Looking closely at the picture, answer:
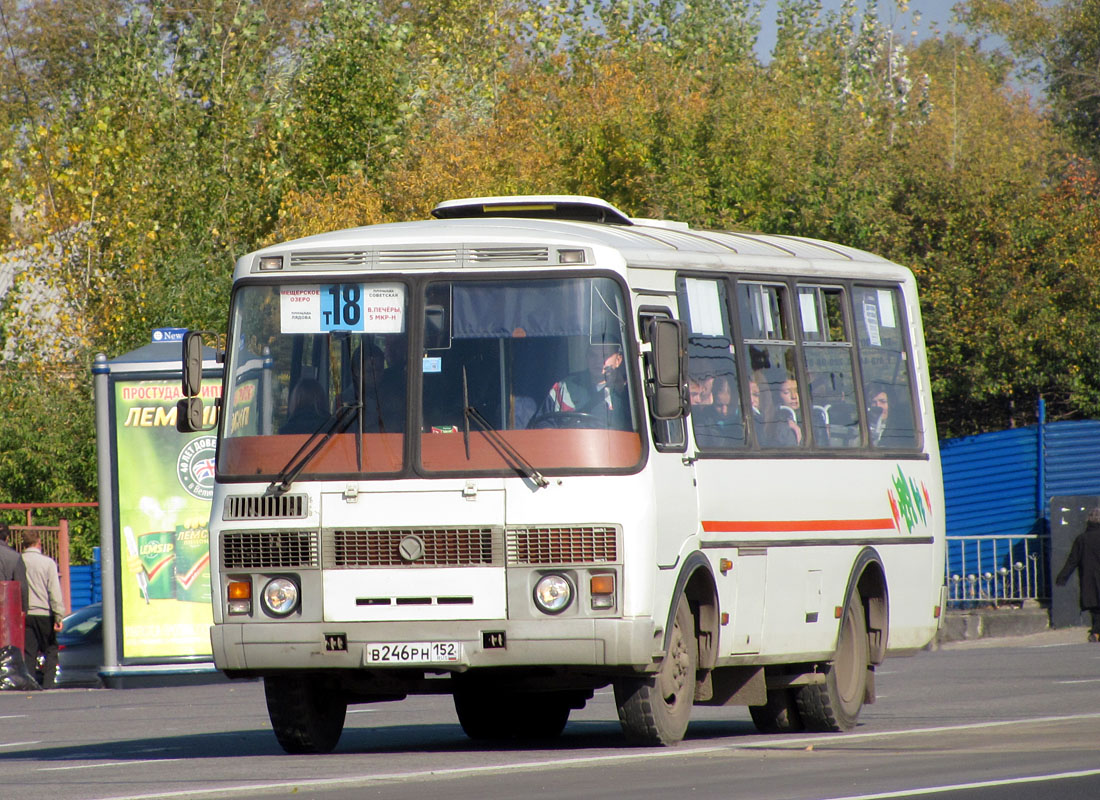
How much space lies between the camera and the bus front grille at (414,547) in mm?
10242

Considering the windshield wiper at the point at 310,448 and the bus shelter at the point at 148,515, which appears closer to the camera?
the windshield wiper at the point at 310,448

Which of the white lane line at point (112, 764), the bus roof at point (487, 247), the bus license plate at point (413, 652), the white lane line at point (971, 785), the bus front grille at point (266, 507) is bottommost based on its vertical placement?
the white lane line at point (112, 764)

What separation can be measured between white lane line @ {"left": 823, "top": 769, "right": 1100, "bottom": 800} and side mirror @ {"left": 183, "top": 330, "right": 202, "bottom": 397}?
4.50 meters

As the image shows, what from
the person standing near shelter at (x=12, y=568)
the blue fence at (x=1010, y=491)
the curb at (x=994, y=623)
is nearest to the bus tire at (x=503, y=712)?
the person standing near shelter at (x=12, y=568)

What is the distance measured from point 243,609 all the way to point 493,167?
26.7 metres

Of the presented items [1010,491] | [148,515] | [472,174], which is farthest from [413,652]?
[472,174]

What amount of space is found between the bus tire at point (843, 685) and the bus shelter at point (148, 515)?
7.67 metres

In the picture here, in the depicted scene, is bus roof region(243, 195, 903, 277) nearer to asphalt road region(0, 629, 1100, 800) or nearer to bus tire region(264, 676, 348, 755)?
bus tire region(264, 676, 348, 755)

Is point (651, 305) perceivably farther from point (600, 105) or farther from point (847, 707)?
point (600, 105)

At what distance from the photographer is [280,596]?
10.5 metres

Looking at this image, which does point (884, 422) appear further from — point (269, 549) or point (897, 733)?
point (269, 549)

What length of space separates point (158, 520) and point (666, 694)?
9.07m

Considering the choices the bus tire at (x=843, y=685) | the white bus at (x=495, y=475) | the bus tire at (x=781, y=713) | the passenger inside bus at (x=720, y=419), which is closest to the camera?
the white bus at (x=495, y=475)

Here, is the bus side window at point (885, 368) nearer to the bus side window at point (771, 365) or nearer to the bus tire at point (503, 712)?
the bus side window at point (771, 365)
